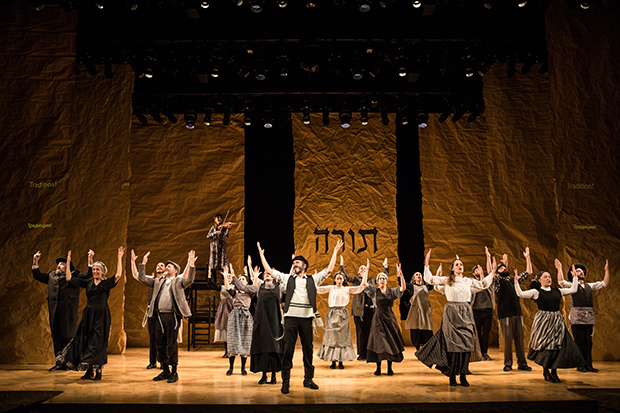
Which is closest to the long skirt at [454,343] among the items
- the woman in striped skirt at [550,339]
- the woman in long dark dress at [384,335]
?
the woman in long dark dress at [384,335]

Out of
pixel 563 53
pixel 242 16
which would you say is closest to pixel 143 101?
pixel 242 16

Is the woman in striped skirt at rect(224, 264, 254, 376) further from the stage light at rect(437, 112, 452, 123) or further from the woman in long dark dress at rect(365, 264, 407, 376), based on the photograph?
the stage light at rect(437, 112, 452, 123)

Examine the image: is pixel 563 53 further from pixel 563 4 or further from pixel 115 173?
pixel 115 173

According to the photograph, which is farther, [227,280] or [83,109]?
[83,109]

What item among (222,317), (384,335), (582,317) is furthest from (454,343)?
(222,317)

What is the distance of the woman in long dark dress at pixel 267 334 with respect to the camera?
553 centimetres

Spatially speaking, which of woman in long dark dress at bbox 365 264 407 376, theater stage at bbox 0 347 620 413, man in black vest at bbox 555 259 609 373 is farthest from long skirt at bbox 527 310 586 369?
woman in long dark dress at bbox 365 264 407 376

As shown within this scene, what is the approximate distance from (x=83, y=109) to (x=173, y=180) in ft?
7.02

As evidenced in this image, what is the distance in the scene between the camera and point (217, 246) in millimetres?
9781

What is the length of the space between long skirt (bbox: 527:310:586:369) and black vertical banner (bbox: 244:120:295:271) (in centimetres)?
549

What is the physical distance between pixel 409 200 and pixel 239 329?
534 cm

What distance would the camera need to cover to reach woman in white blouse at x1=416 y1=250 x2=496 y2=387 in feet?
18.1

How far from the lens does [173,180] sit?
10555 mm

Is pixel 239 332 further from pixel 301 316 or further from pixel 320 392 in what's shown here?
pixel 320 392
